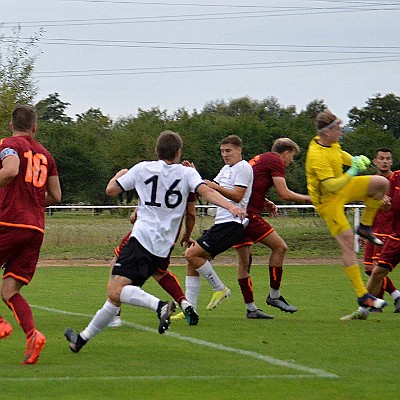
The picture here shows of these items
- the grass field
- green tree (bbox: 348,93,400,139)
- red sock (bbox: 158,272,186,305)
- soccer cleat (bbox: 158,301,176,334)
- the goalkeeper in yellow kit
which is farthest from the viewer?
green tree (bbox: 348,93,400,139)

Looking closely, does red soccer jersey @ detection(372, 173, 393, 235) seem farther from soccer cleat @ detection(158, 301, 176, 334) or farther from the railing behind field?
the railing behind field

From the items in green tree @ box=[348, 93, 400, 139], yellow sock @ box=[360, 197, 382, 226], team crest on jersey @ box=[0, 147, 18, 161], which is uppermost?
Result: team crest on jersey @ box=[0, 147, 18, 161]

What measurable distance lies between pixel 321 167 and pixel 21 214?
4.06 m

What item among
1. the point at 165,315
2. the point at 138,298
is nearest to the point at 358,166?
the point at 138,298

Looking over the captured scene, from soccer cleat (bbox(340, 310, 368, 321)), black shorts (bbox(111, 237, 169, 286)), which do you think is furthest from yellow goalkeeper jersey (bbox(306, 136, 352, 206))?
black shorts (bbox(111, 237, 169, 286))

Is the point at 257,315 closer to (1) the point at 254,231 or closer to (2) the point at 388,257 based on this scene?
(1) the point at 254,231

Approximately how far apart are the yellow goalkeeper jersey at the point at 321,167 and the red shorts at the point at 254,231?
1090mm

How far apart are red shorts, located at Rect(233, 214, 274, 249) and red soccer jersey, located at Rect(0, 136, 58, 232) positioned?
4.42 meters

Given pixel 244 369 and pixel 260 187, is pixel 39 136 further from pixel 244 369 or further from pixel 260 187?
pixel 244 369

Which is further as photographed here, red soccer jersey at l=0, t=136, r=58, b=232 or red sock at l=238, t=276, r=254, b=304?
red sock at l=238, t=276, r=254, b=304

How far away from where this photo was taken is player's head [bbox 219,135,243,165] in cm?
1206

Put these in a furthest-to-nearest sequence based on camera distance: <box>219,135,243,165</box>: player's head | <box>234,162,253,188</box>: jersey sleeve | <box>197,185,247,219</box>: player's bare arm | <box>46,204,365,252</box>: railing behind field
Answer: <box>46,204,365,252</box>: railing behind field → <box>219,135,243,165</box>: player's head → <box>234,162,253,188</box>: jersey sleeve → <box>197,185,247,219</box>: player's bare arm

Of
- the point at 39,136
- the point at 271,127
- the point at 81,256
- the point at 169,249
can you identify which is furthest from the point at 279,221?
the point at 271,127

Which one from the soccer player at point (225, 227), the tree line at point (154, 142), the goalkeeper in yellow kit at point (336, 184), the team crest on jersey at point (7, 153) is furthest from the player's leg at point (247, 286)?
the tree line at point (154, 142)
